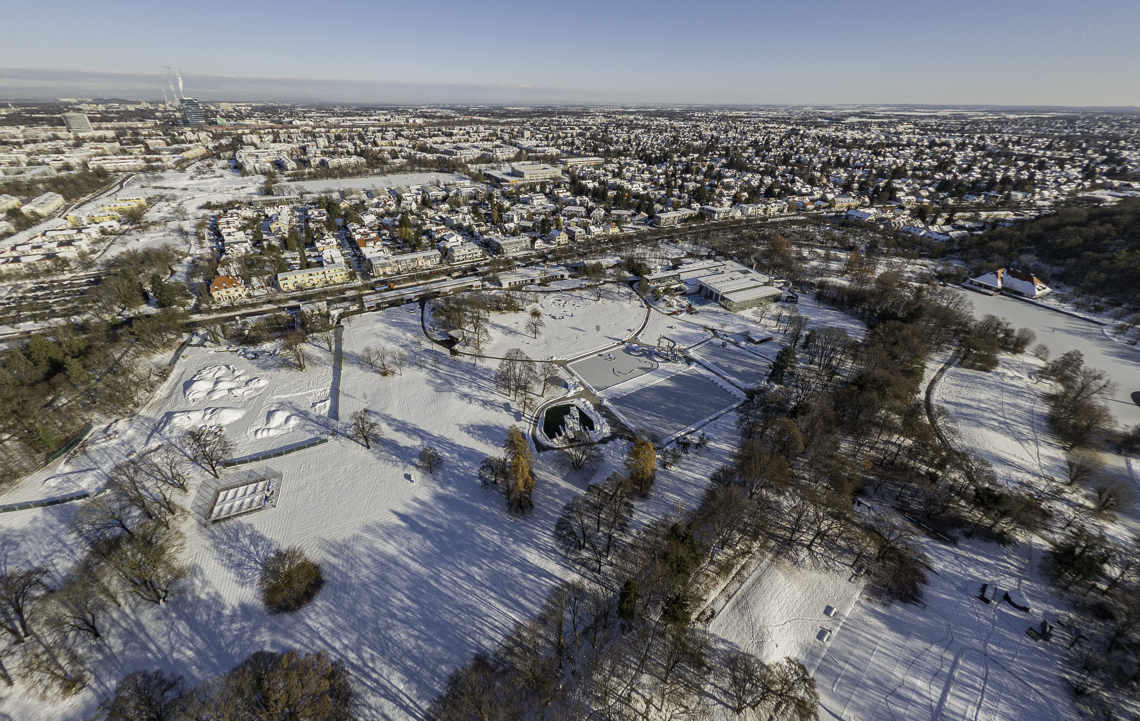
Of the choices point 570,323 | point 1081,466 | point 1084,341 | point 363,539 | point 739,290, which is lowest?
point 363,539

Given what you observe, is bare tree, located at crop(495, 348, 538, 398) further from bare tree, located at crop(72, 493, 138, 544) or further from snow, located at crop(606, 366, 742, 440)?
bare tree, located at crop(72, 493, 138, 544)

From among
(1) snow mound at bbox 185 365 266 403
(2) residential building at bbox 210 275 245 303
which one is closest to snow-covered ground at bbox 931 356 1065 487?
(1) snow mound at bbox 185 365 266 403

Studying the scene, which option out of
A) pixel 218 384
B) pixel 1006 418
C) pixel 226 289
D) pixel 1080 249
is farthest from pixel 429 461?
pixel 1080 249

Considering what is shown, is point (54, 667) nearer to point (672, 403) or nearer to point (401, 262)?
point (672, 403)

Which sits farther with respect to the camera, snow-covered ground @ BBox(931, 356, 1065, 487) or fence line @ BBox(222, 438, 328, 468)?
snow-covered ground @ BBox(931, 356, 1065, 487)

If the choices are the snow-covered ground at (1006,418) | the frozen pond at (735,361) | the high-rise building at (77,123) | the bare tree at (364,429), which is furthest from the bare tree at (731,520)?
the high-rise building at (77,123)

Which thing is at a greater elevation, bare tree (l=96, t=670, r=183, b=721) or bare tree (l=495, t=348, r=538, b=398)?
bare tree (l=495, t=348, r=538, b=398)

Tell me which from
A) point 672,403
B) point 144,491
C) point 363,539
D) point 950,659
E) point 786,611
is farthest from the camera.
A: point 672,403

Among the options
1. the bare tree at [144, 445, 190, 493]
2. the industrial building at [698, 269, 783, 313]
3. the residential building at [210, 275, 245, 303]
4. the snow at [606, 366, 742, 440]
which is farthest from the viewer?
the industrial building at [698, 269, 783, 313]
